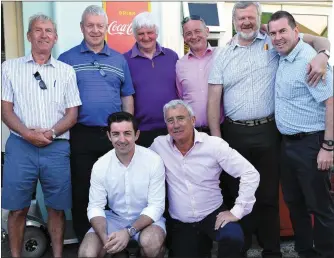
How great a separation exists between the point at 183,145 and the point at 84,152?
901 millimetres

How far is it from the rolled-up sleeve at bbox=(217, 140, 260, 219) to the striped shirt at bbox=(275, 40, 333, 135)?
0.43 m

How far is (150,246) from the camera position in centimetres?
289

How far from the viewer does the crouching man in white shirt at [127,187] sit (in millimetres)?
3003

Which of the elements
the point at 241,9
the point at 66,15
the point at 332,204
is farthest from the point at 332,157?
the point at 66,15

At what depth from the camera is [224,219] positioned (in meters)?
3.06

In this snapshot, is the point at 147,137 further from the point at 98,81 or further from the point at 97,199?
the point at 97,199

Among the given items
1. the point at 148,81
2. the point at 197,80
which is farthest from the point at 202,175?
the point at 148,81

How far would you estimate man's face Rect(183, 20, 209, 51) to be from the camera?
3.61 metres

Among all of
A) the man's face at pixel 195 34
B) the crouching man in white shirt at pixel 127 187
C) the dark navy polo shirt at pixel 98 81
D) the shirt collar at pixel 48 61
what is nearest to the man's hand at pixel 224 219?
the crouching man in white shirt at pixel 127 187

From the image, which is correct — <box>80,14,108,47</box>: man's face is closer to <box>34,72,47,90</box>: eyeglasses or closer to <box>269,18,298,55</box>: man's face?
<box>34,72,47,90</box>: eyeglasses

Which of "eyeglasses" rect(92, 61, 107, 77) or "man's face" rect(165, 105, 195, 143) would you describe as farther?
"eyeglasses" rect(92, 61, 107, 77)

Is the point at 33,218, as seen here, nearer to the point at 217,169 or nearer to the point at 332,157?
the point at 217,169

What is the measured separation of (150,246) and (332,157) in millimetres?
1454

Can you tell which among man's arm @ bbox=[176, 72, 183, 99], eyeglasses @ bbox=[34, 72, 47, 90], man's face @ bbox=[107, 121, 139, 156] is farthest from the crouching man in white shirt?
man's arm @ bbox=[176, 72, 183, 99]
